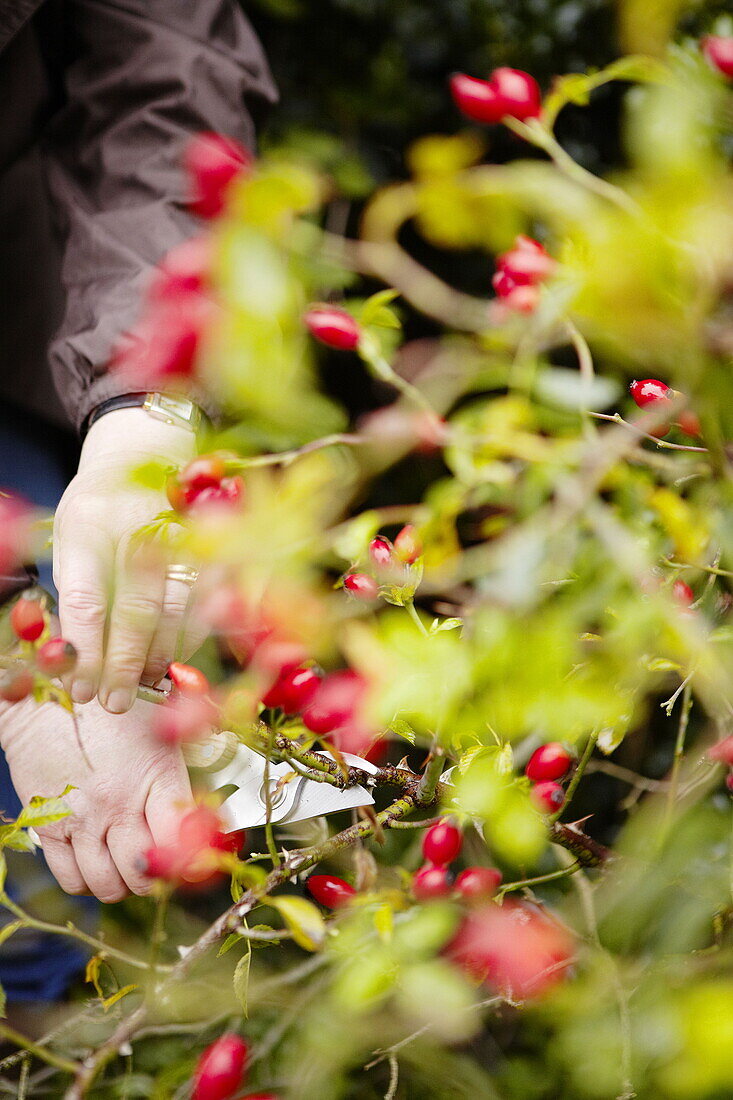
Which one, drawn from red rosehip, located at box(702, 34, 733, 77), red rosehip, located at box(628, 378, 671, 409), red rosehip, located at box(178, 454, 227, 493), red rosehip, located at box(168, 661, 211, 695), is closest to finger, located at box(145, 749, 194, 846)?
red rosehip, located at box(168, 661, 211, 695)

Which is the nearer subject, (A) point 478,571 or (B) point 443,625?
(A) point 478,571

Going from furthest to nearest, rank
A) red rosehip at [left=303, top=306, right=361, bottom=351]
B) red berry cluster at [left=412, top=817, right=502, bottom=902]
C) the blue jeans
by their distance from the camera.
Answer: the blue jeans < red berry cluster at [left=412, top=817, right=502, bottom=902] < red rosehip at [left=303, top=306, right=361, bottom=351]

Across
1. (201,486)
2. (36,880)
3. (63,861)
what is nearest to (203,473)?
(201,486)

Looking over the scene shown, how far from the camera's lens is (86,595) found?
2.57 ft

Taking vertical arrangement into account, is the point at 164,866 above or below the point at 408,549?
below

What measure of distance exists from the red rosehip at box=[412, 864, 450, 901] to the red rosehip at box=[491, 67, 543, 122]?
49cm

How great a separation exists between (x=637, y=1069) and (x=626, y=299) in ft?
2.34

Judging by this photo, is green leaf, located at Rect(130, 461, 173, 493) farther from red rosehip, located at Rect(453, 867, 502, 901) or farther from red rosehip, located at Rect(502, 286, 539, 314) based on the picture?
red rosehip, located at Rect(453, 867, 502, 901)

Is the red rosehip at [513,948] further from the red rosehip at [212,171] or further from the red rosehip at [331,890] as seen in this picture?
the red rosehip at [212,171]

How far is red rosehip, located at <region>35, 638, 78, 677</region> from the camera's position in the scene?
0.59m

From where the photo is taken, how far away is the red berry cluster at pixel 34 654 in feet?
1.93

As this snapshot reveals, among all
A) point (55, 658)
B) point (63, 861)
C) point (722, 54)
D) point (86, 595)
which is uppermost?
point (722, 54)

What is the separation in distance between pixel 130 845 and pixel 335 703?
1.36 ft

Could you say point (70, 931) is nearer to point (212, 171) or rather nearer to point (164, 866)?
point (164, 866)
